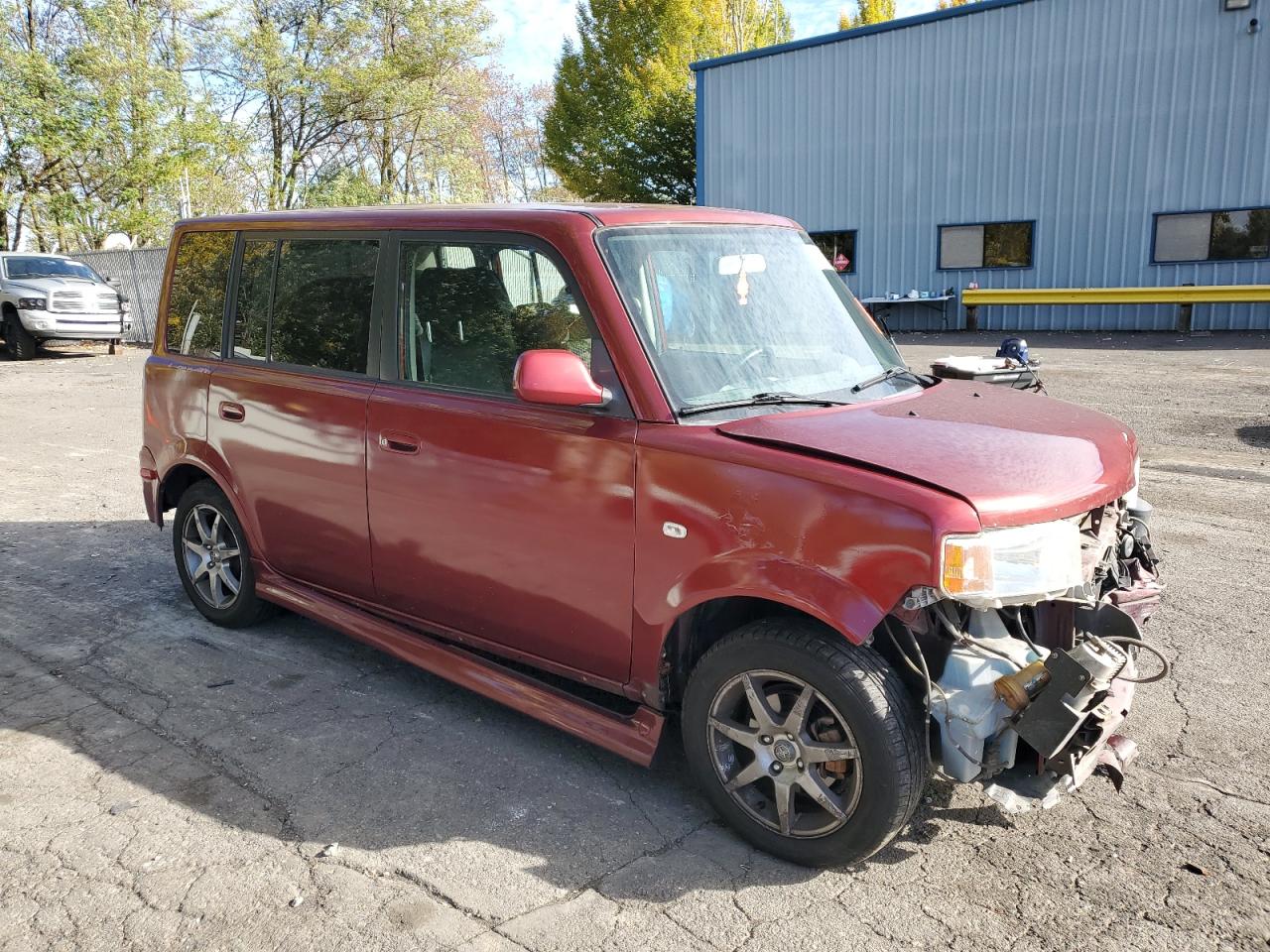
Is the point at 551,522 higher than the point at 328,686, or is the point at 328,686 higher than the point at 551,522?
the point at 551,522

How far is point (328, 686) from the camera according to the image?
173 inches

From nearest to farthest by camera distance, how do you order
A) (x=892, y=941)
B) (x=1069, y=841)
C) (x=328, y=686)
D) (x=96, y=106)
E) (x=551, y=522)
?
(x=892, y=941), (x=1069, y=841), (x=551, y=522), (x=328, y=686), (x=96, y=106)

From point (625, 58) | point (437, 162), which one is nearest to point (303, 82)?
point (437, 162)

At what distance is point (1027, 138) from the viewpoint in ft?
75.1

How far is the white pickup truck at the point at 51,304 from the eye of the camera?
2033cm

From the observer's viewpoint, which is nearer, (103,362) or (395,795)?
(395,795)

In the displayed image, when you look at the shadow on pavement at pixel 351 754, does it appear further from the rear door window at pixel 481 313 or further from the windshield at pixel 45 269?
the windshield at pixel 45 269

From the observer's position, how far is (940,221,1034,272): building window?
76.9 ft

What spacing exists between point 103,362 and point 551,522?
19.6 meters

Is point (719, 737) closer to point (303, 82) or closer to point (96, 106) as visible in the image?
point (96, 106)

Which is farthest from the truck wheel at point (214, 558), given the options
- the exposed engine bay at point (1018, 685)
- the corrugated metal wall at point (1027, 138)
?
the corrugated metal wall at point (1027, 138)

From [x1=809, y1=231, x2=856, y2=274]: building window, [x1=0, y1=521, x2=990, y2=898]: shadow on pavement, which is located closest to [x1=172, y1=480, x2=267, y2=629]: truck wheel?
[x1=0, y1=521, x2=990, y2=898]: shadow on pavement

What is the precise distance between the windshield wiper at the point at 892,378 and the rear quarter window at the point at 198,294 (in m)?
3.08

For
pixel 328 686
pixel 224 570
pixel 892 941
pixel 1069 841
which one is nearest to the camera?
pixel 892 941
